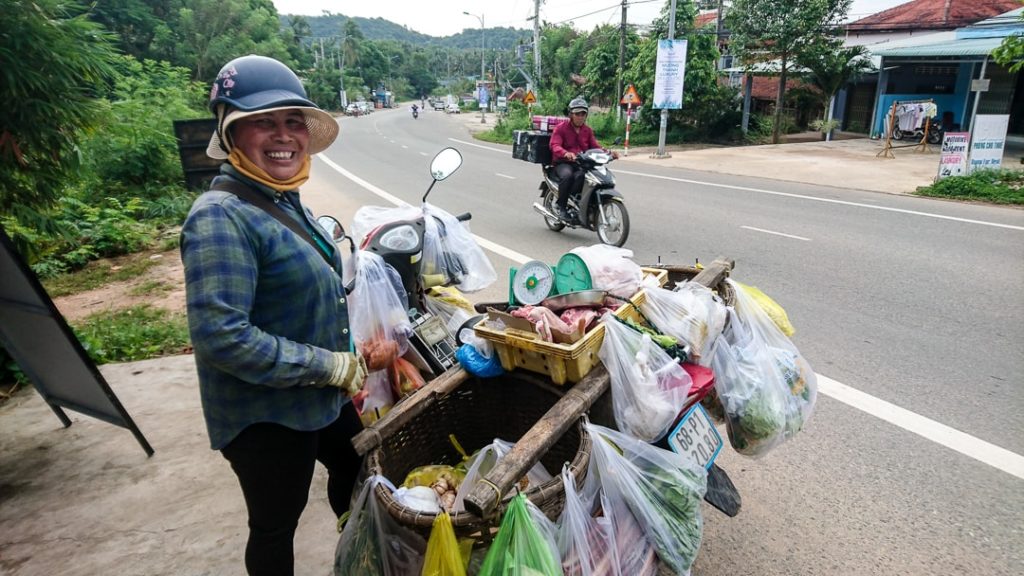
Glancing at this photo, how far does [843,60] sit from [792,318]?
1776 centimetres

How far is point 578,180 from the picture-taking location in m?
7.06

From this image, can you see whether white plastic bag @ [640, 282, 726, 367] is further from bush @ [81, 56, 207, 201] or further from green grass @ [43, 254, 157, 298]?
bush @ [81, 56, 207, 201]

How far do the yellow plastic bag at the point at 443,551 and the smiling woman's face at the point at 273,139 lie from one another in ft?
3.14

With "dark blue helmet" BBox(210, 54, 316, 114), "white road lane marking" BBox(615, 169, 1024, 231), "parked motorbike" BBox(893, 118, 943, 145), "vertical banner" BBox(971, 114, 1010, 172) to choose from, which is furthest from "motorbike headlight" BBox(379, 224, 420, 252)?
"parked motorbike" BBox(893, 118, 943, 145)

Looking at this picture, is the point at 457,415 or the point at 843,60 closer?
the point at 457,415

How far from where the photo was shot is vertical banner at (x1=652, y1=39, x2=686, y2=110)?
17.2 meters

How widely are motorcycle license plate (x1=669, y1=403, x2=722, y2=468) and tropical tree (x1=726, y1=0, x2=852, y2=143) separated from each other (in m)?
19.7

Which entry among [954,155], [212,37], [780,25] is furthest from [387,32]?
[954,155]

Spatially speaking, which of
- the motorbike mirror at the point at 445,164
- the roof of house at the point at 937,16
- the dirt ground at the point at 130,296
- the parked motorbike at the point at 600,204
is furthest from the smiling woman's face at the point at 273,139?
the roof of house at the point at 937,16

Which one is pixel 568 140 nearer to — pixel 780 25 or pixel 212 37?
pixel 780 25

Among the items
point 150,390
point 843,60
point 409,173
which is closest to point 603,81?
point 843,60

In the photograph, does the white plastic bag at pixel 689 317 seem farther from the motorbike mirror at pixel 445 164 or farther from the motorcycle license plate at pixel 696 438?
the motorbike mirror at pixel 445 164

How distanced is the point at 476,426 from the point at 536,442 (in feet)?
2.37

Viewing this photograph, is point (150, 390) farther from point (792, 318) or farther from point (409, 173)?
point (409, 173)
